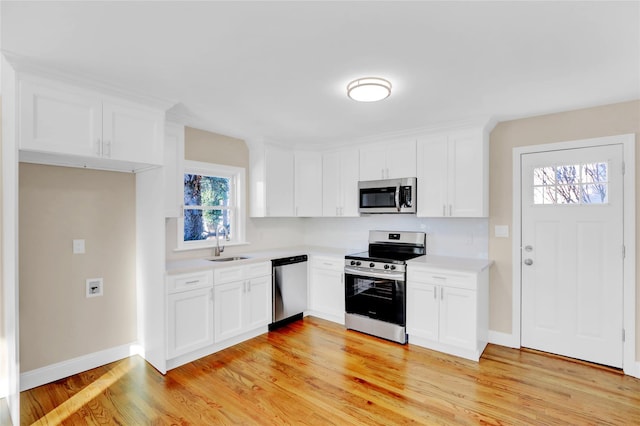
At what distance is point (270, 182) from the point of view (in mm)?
4297

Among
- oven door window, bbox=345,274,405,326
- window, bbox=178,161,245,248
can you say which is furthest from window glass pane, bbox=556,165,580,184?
window, bbox=178,161,245,248

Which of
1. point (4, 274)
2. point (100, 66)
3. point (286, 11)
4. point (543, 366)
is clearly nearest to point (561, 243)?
point (543, 366)

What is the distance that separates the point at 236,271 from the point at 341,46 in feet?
8.08

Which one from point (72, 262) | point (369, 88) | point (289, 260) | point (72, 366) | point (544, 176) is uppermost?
point (369, 88)

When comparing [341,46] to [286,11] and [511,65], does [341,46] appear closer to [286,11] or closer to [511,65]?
[286,11]

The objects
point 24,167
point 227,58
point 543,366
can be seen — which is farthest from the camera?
point 543,366

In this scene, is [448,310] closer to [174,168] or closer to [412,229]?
[412,229]

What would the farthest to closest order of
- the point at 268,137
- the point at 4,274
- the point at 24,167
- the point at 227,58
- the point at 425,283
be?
the point at 268,137 → the point at 425,283 → the point at 24,167 → the point at 4,274 → the point at 227,58

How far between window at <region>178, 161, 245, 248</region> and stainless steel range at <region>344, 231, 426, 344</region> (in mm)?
1567

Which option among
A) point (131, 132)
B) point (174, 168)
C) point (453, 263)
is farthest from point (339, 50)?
point (453, 263)

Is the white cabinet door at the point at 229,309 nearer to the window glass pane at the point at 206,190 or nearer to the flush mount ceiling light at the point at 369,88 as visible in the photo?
the window glass pane at the point at 206,190

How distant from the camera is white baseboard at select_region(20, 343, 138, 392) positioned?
8.47 feet

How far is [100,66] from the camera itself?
222 cm

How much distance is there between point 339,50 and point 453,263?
2436 millimetres
